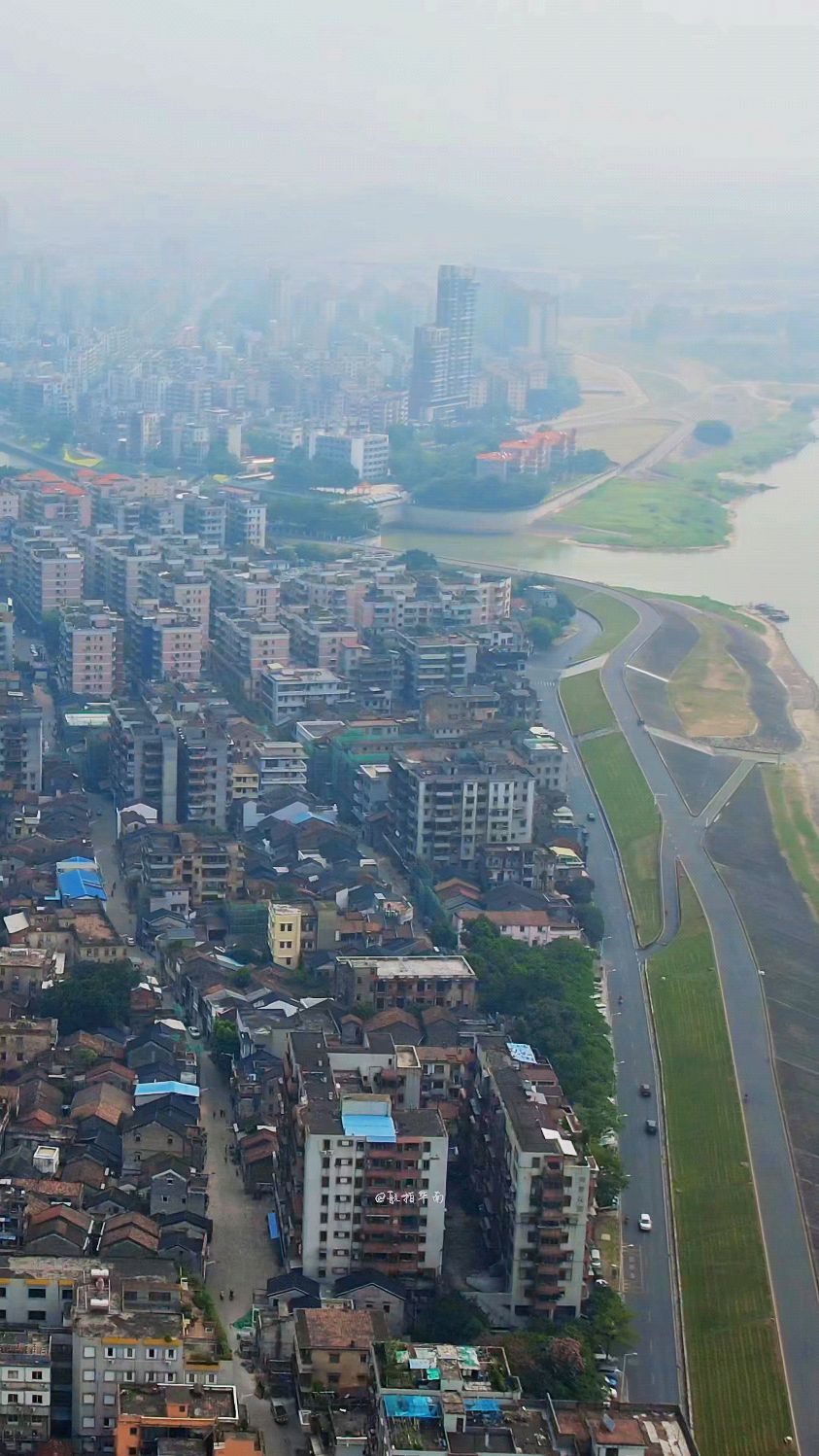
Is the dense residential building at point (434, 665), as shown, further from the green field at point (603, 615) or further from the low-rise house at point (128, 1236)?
the low-rise house at point (128, 1236)

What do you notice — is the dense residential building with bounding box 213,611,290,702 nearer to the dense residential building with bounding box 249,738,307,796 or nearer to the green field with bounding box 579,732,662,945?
the dense residential building with bounding box 249,738,307,796

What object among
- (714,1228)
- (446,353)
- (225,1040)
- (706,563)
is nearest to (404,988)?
(225,1040)

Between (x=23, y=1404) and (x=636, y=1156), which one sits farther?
(x=636, y=1156)

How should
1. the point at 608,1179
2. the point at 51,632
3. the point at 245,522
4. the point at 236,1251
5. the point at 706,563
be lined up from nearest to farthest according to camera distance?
the point at 236,1251, the point at 608,1179, the point at 51,632, the point at 245,522, the point at 706,563

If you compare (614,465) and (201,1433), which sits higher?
(201,1433)

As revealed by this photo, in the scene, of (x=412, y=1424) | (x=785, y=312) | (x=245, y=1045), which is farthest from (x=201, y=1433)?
(x=785, y=312)

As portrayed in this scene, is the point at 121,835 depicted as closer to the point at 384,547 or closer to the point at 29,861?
the point at 29,861

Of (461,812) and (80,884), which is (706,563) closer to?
(461,812)
